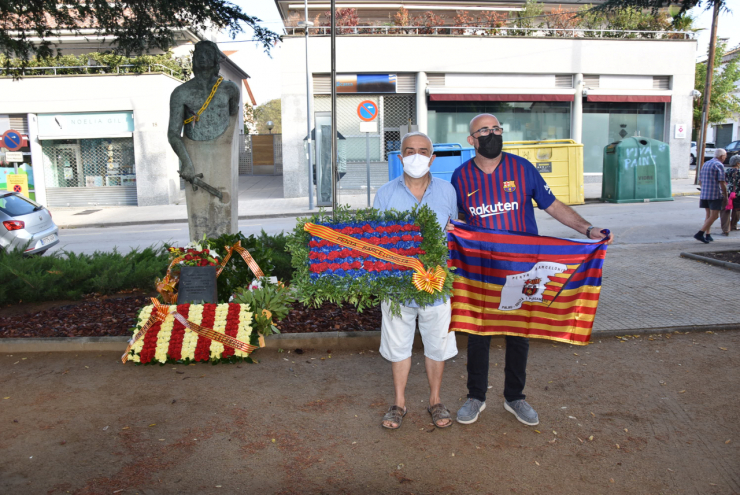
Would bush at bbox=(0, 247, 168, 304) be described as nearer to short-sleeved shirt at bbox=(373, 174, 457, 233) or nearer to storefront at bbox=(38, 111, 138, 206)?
short-sleeved shirt at bbox=(373, 174, 457, 233)

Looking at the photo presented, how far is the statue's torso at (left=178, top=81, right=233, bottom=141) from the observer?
6926 millimetres

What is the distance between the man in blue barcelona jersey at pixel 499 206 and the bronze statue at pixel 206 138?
3812 millimetres

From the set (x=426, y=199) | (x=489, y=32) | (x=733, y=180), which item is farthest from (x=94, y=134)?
(x=426, y=199)

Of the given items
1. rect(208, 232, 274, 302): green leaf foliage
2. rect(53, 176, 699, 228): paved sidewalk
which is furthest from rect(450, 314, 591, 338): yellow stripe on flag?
rect(53, 176, 699, 228): paved sidewalk

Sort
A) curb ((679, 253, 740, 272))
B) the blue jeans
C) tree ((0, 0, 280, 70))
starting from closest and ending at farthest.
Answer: the blue jeans < tree ((0, 0, 280, 70)) < curb ((679, 253, 740, 272))

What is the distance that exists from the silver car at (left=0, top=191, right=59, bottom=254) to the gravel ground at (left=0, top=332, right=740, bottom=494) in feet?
21.5

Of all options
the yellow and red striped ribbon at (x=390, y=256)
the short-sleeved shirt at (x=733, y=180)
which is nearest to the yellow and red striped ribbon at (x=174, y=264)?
the yellow and red striped ribbon at (x=390, y=256)

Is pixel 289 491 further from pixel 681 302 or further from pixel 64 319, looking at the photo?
pixel 681 302

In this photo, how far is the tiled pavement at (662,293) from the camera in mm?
6188

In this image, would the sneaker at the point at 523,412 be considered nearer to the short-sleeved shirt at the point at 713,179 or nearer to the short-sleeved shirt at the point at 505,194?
the short-sleeved shirt at the point at 505,194

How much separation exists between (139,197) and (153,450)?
73.6ft

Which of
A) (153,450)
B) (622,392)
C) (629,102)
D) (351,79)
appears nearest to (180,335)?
(153,450)

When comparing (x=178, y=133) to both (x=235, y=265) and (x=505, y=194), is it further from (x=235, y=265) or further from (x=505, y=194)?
(x=505, y=194)

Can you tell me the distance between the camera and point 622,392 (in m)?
4.50
